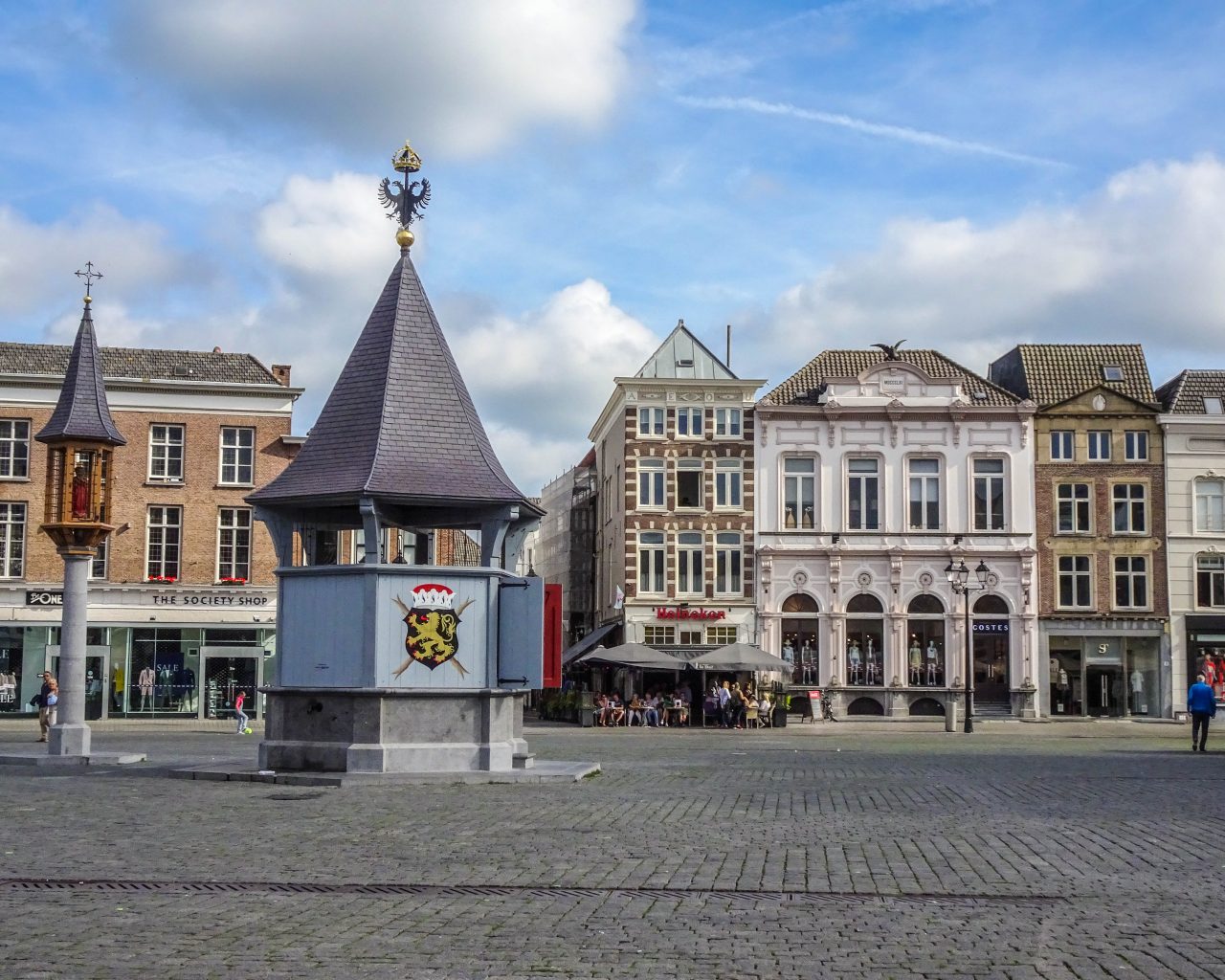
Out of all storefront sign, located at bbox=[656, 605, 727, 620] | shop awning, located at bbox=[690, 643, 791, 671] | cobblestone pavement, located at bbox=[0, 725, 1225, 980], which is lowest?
cobblestone pavement, located at bbox=[0, 725, 1225, 980]

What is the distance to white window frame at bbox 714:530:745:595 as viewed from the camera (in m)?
54.9

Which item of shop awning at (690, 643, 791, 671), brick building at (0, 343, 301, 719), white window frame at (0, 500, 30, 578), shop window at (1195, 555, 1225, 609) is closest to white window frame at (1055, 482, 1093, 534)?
shop window at (1195, 555, 1225, 609)

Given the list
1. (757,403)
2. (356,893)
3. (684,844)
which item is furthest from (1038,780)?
(757,403)

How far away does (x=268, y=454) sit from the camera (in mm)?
50531

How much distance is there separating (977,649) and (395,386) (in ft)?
118

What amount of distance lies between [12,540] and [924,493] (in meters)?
31.8

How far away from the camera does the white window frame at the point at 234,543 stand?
50094 millimetres

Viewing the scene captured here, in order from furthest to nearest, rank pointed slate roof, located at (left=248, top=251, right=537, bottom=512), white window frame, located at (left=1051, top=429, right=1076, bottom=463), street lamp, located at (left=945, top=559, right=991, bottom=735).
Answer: white window frame, located at (left=1051, top=429, right=1076, bottom=463), street lamp, located at (left=945, top=559, right=991, bottom=735), pointed slate roof, located at (left=248, top=251, right=537, bottom=512)

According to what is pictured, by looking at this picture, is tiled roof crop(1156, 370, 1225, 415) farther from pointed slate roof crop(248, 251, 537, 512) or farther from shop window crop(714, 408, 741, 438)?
pointed slate roof crop(248, 251, 537, 512)

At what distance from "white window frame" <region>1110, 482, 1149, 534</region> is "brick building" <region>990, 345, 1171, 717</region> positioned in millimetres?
35

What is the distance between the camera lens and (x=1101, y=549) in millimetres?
55062

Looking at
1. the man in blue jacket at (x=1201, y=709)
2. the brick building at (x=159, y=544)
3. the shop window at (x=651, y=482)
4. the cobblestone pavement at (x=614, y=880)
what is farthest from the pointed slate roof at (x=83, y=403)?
the shop window at (x=651, y=482)

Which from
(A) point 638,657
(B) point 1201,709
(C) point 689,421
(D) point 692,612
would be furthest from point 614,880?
(C) point 689,421

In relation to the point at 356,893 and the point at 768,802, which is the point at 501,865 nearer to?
the point at 356,893
